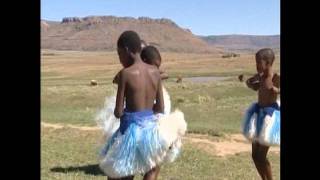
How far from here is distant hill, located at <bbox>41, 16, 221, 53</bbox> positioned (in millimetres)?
165625

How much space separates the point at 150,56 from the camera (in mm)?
6301

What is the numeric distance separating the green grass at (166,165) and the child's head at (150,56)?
1721 mm

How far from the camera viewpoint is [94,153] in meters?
11.1

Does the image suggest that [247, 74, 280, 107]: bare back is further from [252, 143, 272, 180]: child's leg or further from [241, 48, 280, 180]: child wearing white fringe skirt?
[252, 143, 272, 180]: child's leg

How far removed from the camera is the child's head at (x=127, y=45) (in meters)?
4.91

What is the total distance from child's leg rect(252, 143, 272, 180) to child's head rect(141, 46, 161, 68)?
1433 mm

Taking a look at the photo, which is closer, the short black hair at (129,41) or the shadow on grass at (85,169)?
the short black hair at (129,41)

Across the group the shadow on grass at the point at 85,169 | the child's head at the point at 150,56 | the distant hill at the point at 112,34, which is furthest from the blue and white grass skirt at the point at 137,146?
the distant hill at the point at 112,34

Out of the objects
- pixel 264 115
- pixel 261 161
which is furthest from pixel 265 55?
pixel 261 161

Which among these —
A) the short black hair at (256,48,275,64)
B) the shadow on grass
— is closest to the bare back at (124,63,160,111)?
the short black hair at (256,48,275,64)

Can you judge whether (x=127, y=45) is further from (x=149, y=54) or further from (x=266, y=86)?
(x=266, y=86)

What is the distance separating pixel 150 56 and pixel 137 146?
5.13 feet

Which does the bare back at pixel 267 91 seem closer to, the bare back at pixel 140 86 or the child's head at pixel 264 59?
the child's head at pixel 264 59
